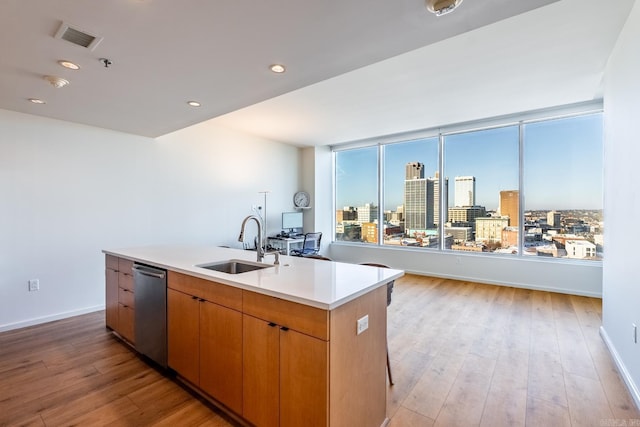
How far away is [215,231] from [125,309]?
2.48m

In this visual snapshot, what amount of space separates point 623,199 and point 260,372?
10.0 feet

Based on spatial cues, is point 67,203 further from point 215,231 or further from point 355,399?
point 355,399

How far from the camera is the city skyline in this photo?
4.42 metres

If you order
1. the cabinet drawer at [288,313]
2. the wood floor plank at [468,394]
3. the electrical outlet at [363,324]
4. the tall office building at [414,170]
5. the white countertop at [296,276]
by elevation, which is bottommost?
the wood floor plank at [468,394]

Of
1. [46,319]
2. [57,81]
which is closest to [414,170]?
[57,81]

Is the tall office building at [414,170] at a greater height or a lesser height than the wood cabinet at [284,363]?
greater

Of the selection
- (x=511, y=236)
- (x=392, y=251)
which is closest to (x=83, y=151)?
(x=392, y=251)

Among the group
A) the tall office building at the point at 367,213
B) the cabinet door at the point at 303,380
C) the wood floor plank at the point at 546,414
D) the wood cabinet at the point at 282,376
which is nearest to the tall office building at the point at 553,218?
the tall office building at the point at 367,213

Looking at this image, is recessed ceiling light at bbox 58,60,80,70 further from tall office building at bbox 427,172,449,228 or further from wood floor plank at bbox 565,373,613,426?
tall office building at bbox 427,172,449,228

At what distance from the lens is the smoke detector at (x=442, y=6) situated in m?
1.52

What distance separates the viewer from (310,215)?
683cm

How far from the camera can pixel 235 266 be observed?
248 cm

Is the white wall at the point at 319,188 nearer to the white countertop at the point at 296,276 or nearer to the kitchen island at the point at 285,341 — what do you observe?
the white countertop at the point at 296,276

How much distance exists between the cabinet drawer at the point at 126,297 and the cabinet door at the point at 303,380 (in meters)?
1.95
